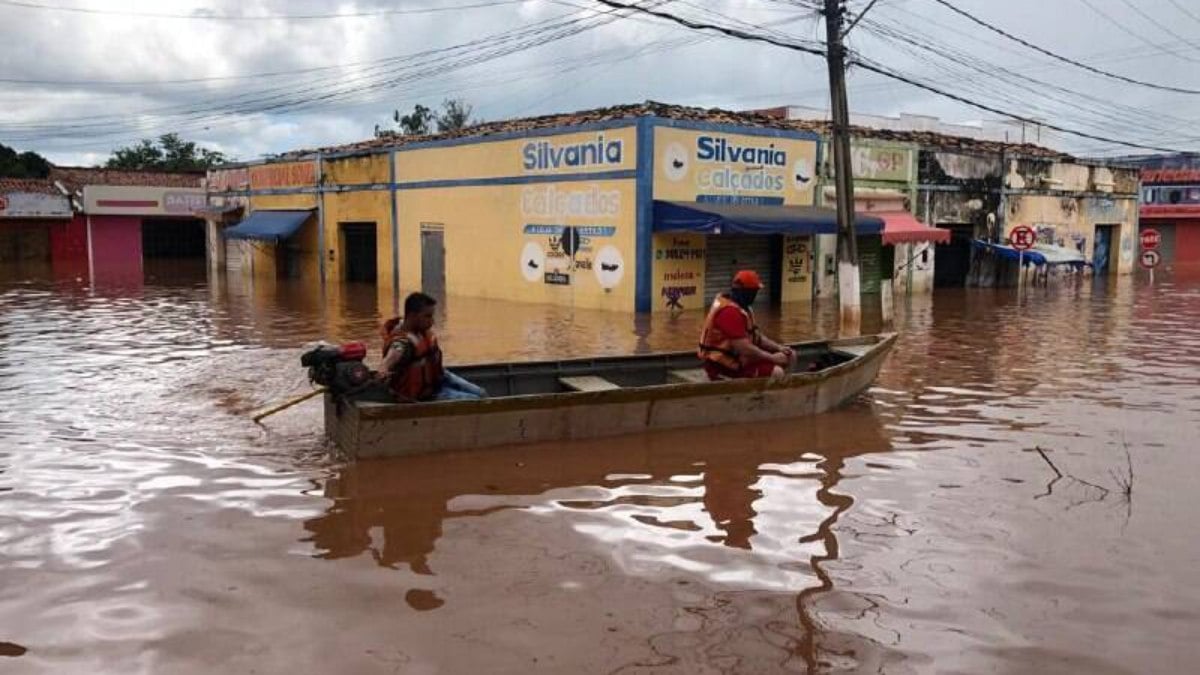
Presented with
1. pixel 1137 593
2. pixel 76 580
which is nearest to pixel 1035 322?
pixel 1137 593

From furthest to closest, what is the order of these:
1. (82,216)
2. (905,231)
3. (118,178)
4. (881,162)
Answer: (118,178), (82,216), (881,162), (905,231)

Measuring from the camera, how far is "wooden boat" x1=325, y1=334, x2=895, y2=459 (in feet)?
25.6

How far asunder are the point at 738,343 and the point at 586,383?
5.17ft

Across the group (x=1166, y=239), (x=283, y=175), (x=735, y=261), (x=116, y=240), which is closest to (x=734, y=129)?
(x=735, y=261)

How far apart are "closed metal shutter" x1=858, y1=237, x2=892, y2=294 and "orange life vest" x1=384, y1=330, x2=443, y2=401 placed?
18290 mm

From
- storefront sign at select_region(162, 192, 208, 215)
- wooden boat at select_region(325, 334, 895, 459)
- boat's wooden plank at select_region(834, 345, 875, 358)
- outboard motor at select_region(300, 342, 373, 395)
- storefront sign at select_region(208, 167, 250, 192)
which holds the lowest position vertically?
wooden boat at select_region(325, 334, 895, 459)

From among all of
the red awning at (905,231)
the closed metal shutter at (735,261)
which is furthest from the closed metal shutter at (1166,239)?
the closed metal shutter at (735,261)

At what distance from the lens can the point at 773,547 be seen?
6145 mm

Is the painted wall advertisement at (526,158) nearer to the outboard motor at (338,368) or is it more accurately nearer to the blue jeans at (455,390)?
the blue jeans at (455,390)

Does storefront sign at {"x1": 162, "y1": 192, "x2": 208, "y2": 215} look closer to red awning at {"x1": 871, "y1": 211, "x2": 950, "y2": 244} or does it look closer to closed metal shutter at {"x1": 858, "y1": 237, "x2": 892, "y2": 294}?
closed metal shutter at {"x1": 858, "y1": 237, "x2": 892, "y2": 294}

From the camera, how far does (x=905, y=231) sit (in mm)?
23531

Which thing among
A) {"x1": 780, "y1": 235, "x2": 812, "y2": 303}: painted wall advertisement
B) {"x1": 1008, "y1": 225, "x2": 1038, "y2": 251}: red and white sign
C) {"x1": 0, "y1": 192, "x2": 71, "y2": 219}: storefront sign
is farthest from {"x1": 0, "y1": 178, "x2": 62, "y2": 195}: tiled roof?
{"x1": 1008, "y1": 225, "x2": 1038, "y2": 251}: red and white sign

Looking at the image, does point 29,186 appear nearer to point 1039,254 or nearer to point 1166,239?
point 1039,254

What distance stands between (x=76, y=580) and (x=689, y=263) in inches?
638
